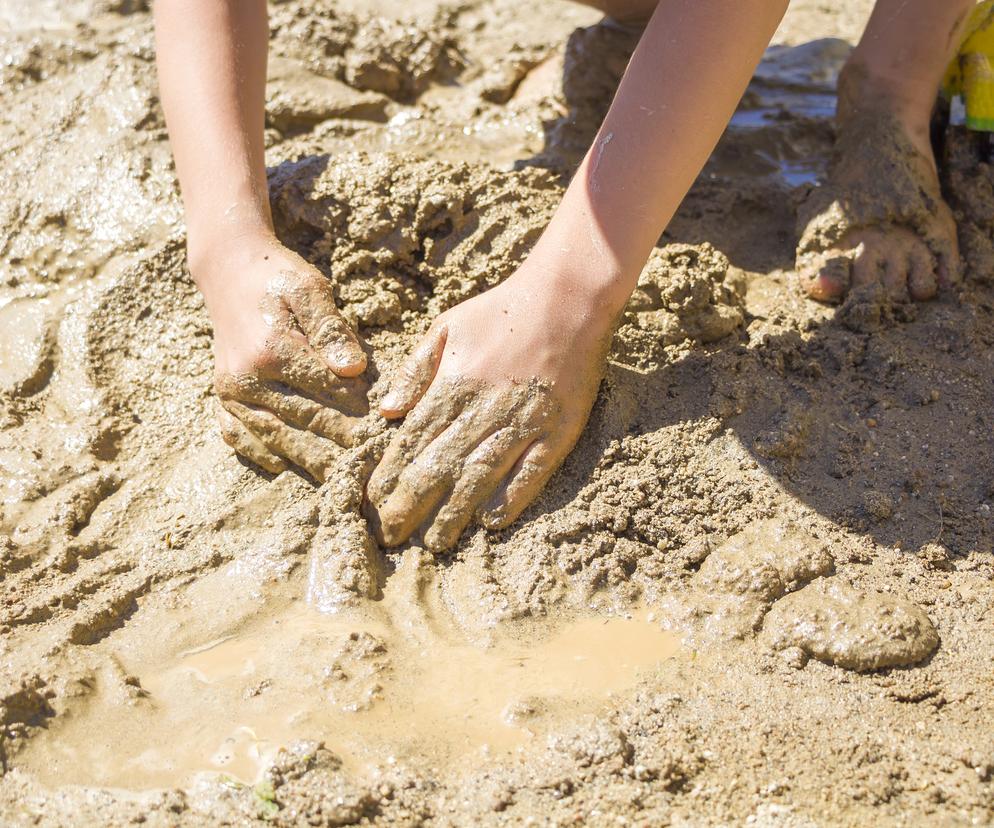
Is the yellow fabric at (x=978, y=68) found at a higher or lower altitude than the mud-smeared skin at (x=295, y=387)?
higher

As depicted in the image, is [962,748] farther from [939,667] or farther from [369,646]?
[369,646]

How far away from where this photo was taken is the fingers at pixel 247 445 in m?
→ 2.02

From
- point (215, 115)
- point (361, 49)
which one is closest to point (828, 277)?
point (215, 115)

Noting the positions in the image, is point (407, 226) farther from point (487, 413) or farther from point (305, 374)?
point (487, 413)

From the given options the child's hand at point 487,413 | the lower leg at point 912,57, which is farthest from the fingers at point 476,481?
the lower leg at point 912,57

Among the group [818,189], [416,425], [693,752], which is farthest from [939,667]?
[818,189]

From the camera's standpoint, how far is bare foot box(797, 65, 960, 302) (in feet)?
7.75

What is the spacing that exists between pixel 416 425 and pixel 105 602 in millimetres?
674

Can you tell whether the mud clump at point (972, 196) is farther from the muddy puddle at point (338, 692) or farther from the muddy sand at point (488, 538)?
the muddy puddle at point (338, 692)

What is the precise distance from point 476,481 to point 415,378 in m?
0.25

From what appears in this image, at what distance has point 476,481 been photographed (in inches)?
72.6

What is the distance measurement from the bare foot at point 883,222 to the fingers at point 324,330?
118 cm

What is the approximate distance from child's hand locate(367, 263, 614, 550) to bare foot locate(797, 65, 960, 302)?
32.7 inches

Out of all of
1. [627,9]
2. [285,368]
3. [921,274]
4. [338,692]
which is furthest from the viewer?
[627,9]
